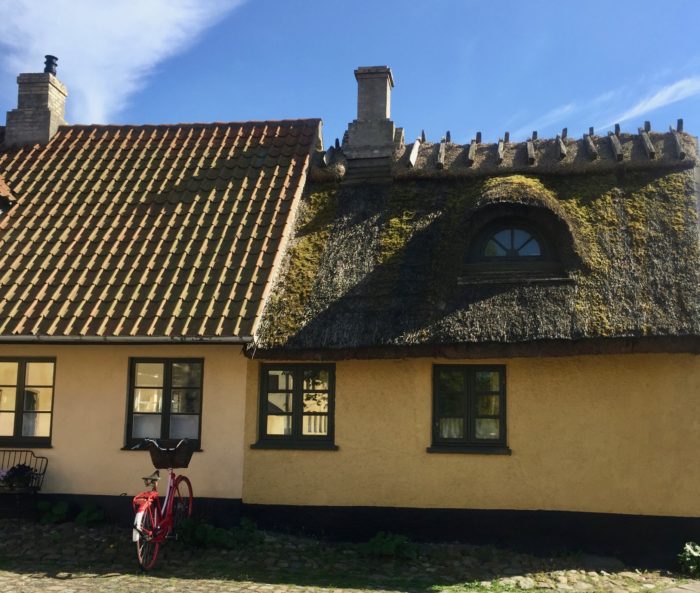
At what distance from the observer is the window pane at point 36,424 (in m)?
11.1

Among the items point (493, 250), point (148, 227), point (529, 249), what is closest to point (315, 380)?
point (493, 250)

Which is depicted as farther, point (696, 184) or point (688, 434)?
point (696, 184)

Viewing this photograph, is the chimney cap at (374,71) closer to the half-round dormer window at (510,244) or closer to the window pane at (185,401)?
the half-round dormer window at (510,244)

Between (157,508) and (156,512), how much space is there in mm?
63

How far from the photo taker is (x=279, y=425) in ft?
34.8

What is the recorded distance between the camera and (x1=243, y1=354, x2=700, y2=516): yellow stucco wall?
9.66 meters

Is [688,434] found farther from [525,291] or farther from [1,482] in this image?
[1,482]

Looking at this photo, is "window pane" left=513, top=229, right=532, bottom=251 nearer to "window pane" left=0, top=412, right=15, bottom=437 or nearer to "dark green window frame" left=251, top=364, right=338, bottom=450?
"dark green window frame" left=251, top=364, right=338, bottom=450

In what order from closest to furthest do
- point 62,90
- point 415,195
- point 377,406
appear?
1. point 377,406
2. point 415,195
3. point 62,90

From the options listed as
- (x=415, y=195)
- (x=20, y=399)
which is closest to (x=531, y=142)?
(x=415, y=195)

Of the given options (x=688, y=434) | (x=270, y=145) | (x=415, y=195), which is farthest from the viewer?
(x=270, y=145)

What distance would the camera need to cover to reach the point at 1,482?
411 inches

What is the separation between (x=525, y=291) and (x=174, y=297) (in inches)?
183

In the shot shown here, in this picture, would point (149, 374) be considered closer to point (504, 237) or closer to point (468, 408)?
point (468, 408)
